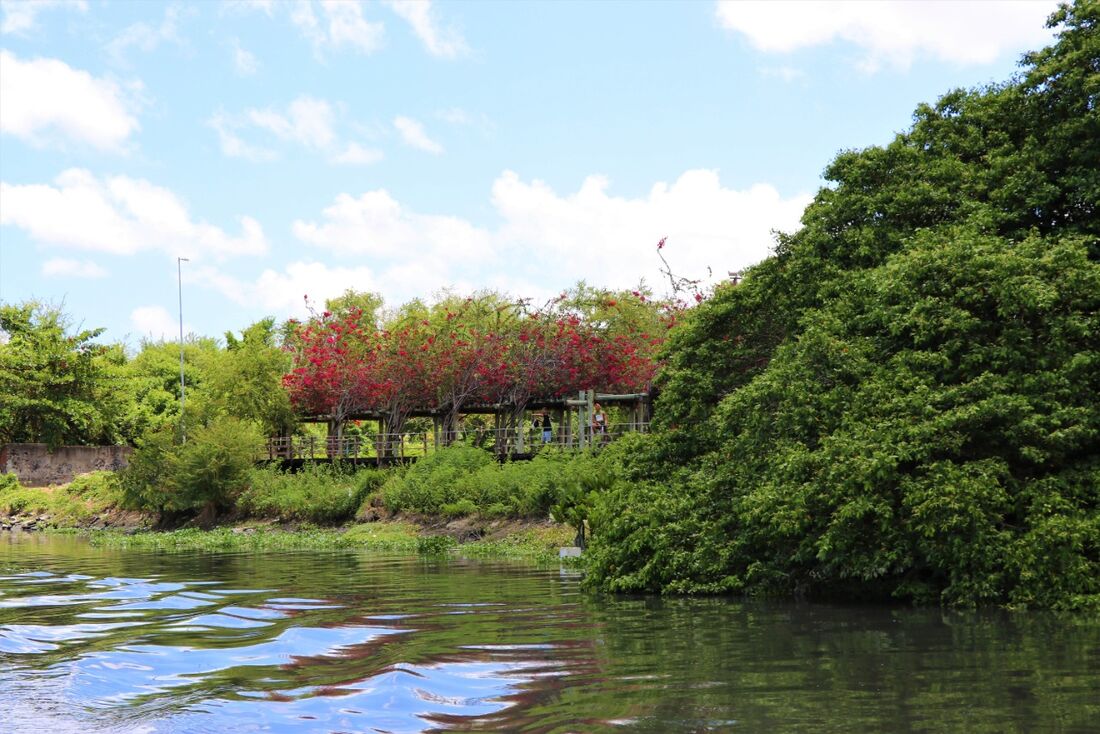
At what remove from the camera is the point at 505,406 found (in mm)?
37250

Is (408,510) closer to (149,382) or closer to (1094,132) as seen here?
(1094,132)

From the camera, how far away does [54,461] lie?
46.1 meters

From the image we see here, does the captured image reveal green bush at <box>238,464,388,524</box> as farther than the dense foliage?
Yes

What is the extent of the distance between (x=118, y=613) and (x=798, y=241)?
10.5m

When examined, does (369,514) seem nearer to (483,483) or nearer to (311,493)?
(311,493)

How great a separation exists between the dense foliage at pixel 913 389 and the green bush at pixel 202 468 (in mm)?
21368

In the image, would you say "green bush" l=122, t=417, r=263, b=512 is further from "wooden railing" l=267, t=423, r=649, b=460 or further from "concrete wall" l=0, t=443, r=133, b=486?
"concrete wall" l=0, t=443, r=133, b=486

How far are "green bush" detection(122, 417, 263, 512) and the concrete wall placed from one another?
8.42 meters

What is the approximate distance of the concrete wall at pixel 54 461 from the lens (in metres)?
45.2

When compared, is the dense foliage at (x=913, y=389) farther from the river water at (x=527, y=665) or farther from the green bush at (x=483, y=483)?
the green bush at (x=483, y=483)

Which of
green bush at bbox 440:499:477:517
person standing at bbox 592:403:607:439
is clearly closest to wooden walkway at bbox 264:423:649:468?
person standing at bbox 592:403:607:439

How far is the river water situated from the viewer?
7285 mm

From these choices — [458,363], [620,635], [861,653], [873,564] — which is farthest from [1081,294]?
[458,363]

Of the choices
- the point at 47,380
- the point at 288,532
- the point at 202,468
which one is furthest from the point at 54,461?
the point at 288,532
